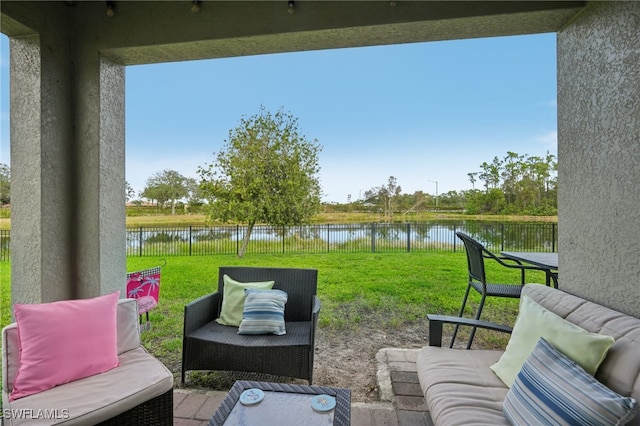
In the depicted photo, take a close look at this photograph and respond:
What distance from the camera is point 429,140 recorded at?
5668 mm

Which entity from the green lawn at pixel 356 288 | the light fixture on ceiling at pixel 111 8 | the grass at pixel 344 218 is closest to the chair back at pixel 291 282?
the green lawn at pixel 356 288

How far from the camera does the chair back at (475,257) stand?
2.40 m

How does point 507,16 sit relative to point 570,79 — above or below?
above

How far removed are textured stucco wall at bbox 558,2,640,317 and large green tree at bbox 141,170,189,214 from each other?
577 centimetres

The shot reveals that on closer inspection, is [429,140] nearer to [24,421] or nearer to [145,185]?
[145,185]

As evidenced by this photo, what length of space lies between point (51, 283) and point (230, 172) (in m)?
4.00

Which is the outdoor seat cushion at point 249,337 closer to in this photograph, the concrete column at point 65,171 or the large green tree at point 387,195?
the concrete column at point 65,171

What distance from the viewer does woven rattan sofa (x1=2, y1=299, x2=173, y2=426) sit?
4.09ft

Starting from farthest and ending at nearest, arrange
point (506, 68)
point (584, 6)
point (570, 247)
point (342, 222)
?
point (342, 222)
point (506, 68)
point (570, 247)
point (584, 6)

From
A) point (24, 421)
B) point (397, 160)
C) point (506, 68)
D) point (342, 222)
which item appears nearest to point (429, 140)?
point (397, 160)

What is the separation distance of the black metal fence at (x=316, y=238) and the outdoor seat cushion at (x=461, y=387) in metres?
4.38

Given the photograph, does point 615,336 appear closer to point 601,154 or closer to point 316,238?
point 601,154

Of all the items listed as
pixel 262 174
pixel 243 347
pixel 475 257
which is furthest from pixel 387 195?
pixel 243 347

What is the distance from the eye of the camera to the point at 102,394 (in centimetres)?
139
